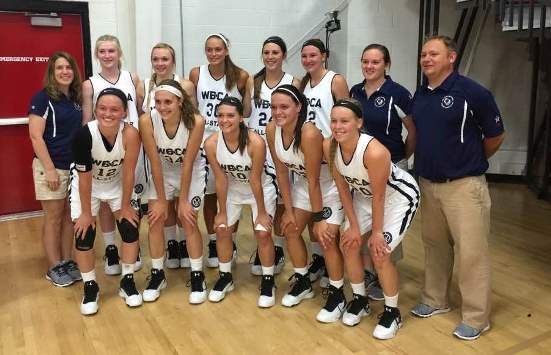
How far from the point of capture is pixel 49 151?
318 cm

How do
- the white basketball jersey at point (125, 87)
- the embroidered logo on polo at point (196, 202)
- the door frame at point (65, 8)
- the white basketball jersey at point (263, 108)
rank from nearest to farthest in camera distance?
the embroidered logo on polo at point (196, 202), the white basketball jersey at point (263, 108), the white basketball jersey at point (125, 87), the door frame at point (65, 8)

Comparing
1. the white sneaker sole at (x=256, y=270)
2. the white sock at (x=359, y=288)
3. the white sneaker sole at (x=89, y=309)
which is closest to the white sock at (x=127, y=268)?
the white sneaker sole at (x=89, y=309)

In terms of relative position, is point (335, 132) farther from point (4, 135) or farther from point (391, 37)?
point (391, 37)

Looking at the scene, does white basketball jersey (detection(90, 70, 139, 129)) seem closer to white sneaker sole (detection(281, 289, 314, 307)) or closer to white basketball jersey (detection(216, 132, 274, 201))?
white basketball jersey (detection(216, 132, 274, 201))

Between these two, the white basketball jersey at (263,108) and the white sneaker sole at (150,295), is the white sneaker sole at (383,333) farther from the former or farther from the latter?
the white basketball jersey at (263,108)

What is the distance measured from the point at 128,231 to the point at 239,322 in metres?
0.80

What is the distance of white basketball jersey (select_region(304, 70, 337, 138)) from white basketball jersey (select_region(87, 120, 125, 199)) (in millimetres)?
1055

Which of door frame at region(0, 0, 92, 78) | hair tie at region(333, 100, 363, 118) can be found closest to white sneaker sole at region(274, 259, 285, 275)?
hair tie at region(333, 100, 363, 118)

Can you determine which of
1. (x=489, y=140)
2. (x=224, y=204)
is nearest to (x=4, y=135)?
(x=224, y=204)

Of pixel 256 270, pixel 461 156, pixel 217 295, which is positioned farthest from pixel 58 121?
pixel 461 156

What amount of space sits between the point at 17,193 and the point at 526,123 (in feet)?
18.3

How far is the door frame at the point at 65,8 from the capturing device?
439 cm

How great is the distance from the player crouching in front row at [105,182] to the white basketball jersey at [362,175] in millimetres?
1122

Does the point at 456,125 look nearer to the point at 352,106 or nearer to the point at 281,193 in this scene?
the point at 352,106
